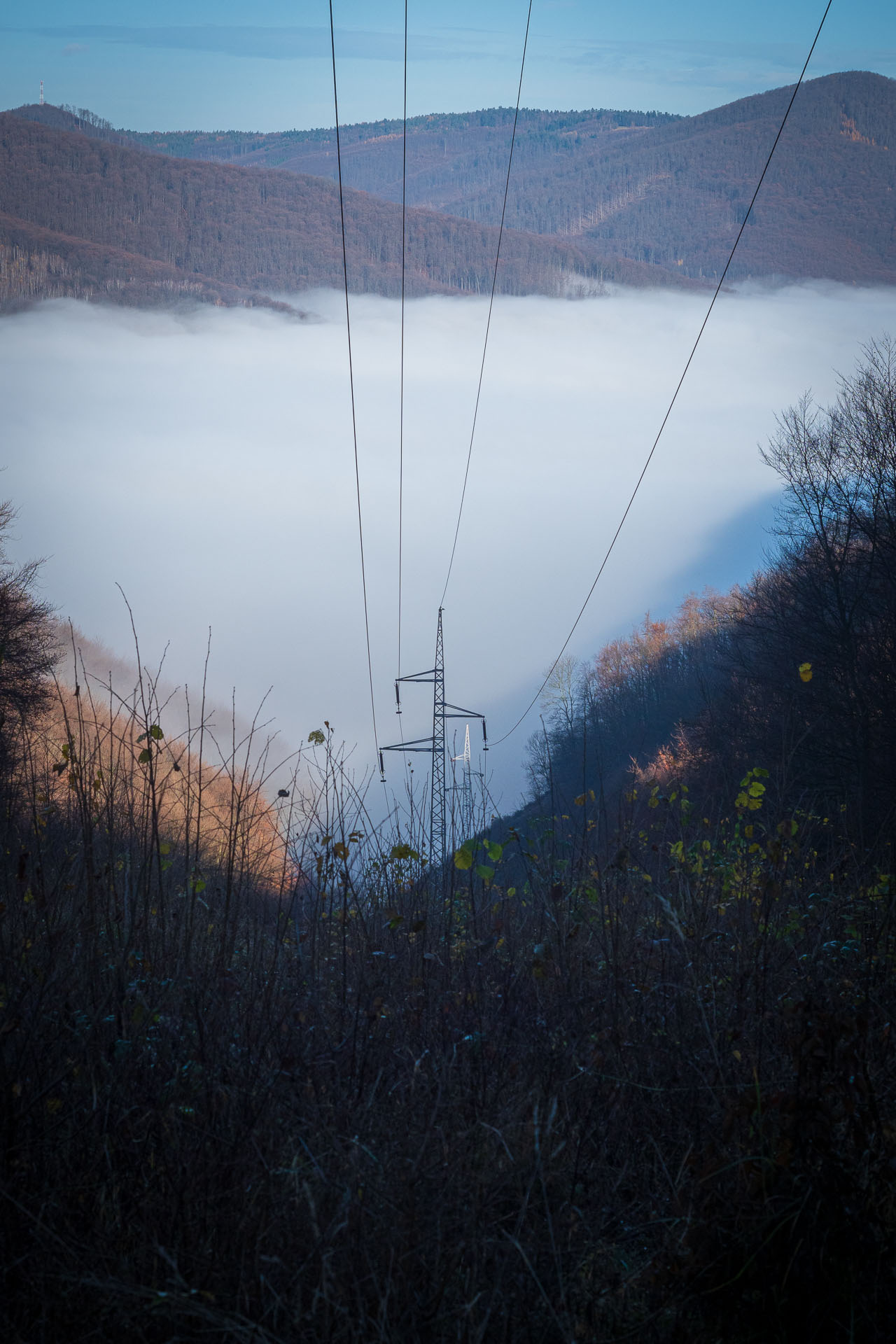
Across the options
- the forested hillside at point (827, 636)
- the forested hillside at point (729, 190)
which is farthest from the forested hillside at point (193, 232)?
the forested hillside at point (827, 636)

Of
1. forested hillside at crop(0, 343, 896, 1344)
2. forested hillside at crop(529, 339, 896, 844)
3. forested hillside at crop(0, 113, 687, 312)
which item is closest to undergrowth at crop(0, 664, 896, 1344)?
forested hillside at crop(0, 343, 896, 1344)

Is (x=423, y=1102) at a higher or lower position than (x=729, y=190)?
lower

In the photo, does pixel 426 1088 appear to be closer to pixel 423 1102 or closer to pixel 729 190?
pixel 423 1102

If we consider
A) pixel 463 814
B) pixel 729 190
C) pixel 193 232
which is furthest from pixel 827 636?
pixel 193 232

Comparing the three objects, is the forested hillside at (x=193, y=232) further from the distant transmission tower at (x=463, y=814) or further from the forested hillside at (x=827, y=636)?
the distant transmission tower at (x=463, y=814)

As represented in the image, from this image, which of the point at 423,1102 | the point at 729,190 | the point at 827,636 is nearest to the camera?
the point at 423,1102

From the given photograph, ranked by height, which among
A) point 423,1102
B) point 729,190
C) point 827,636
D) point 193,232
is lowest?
point 423,1102

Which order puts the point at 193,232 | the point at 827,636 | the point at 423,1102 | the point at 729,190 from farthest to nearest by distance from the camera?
the point at 193,232 → the point at 729,190 → the point at 827,636 → the point at 423,1102

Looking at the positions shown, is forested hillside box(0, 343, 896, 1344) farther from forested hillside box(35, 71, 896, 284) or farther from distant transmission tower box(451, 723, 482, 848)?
forested hillside box(35, 71, 896, 284)
